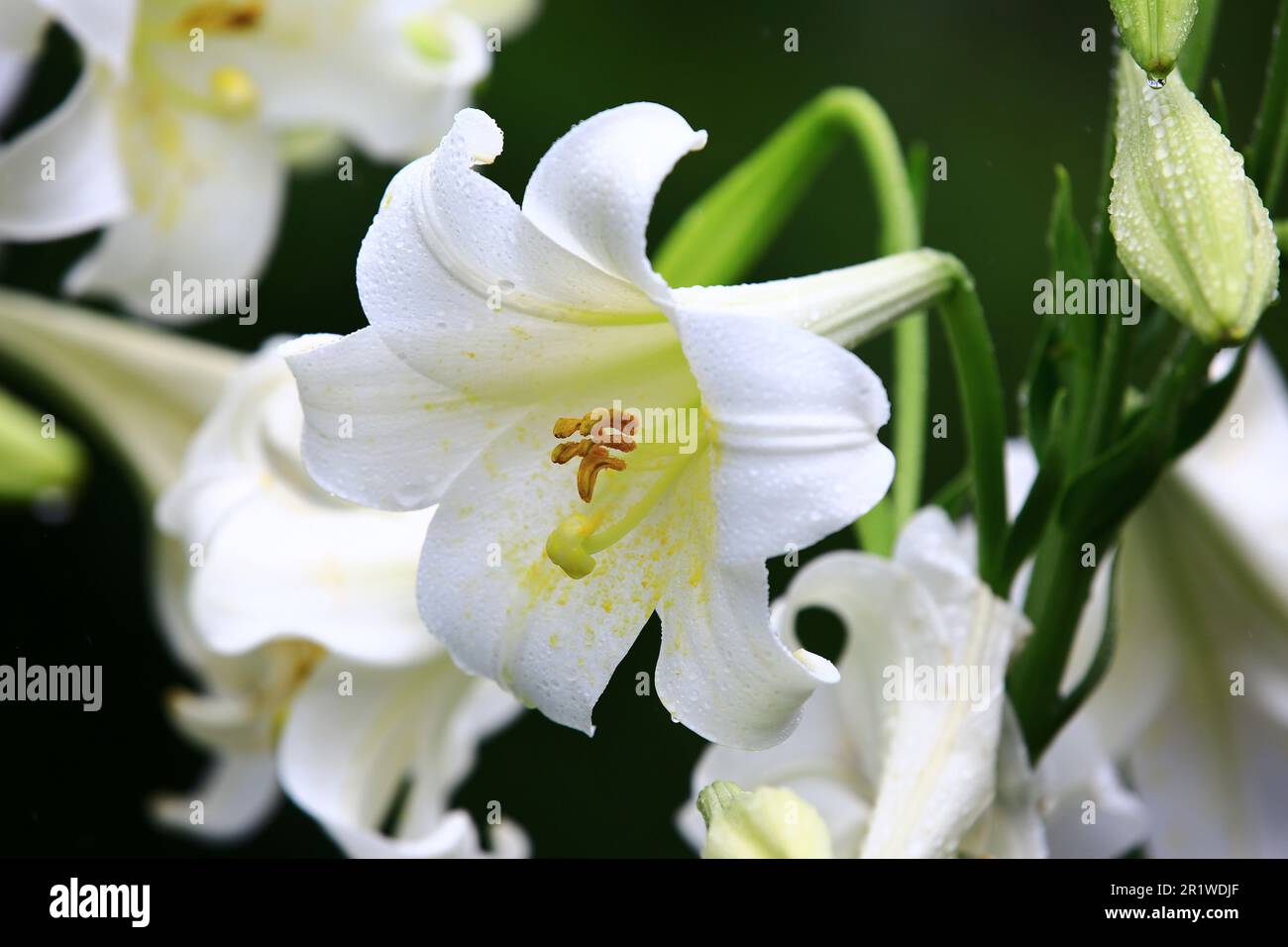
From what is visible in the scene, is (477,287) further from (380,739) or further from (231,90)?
(231,90)

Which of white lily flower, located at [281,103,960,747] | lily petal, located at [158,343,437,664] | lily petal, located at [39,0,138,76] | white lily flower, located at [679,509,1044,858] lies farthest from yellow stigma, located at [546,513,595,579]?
lily petal, located at [39,0,138,76]

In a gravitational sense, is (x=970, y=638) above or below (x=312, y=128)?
below

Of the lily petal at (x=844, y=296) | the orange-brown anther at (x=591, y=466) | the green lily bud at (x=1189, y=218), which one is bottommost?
the orange-brown anther at (x=591, y=466)

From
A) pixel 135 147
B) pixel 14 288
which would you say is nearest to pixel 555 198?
pixel 135 147

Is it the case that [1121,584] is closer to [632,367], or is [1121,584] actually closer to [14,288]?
[632,367]

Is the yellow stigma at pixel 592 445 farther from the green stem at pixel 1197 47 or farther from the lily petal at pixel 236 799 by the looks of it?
the lily petal at pixel 236 799

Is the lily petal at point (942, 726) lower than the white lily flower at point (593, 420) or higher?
lower

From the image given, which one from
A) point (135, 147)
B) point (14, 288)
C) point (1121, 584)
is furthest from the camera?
point (14, 288)

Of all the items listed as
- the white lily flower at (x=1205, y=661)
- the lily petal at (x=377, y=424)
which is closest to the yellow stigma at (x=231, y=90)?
the lily petal at (x=377, y=424)
